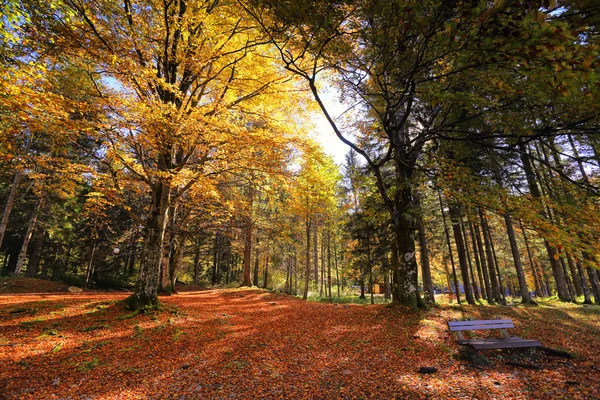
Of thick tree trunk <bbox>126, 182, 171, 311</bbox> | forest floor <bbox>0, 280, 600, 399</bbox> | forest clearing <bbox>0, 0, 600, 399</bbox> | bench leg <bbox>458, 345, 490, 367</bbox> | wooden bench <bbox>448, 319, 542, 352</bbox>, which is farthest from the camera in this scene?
thick tree trunk <bbox>126, 182, 171, 311</bbox>

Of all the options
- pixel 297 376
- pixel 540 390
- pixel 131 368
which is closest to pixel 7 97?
pixel 131 368

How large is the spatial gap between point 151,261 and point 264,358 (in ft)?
18.1

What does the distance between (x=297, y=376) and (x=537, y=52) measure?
5.74 meters

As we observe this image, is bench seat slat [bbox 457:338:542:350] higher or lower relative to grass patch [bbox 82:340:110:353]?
higher

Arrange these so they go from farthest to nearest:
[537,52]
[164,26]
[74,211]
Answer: [74,211], [164,26], [537,52]

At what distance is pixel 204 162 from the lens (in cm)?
940

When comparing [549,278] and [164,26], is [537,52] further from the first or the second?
[549,278]

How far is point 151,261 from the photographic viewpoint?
29.1 ft

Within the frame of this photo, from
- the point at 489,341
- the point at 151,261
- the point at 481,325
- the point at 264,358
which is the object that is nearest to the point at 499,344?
the point at 489,341

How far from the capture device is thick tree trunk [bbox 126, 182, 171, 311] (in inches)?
342

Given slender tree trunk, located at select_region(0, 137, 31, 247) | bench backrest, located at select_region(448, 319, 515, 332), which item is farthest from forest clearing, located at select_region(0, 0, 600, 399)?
slender tree trunk, located at select_region(0, 137, 31, 247)

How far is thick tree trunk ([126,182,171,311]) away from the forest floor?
0.50 metres

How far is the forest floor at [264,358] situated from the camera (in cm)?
419

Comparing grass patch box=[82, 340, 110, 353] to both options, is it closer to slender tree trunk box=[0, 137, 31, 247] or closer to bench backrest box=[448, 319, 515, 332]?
bench backrest box=[448, 319, 515, 332]
